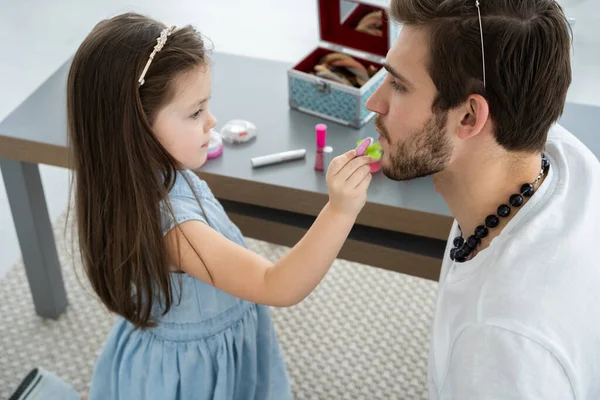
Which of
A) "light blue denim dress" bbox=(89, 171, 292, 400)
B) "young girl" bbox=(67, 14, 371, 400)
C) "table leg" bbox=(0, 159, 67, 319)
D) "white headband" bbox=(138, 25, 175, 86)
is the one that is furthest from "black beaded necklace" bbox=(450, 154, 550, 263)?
"table leg" bbox=(0, 159, 67, 319)

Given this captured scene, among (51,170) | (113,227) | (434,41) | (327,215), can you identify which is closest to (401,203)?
(327,215)

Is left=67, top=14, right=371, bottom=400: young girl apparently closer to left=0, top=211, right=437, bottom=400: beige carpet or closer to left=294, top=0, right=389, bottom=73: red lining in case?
left=0, top=211, right=437, bottom=400: beige carpet

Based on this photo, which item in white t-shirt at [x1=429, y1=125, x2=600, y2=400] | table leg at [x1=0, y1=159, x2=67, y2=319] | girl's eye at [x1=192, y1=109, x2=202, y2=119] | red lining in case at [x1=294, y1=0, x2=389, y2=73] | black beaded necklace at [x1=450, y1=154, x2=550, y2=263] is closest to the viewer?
white t-shirt at [x1=429, y1=125, x2=600, y2=400]

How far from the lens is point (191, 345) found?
1.46 m

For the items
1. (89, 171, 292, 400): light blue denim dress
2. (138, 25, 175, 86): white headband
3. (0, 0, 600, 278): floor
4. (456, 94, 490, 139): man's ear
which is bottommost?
(0, 0, 600, 278): floor

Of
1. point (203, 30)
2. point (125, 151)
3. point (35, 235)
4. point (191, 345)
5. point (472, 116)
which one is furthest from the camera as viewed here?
point (203, 30)

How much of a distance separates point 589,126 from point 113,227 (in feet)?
3.60

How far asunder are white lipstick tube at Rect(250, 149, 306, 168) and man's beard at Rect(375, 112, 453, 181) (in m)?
0.40

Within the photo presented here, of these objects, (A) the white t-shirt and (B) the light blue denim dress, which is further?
(B) the light blue denim dress

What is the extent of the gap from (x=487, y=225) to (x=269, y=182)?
1.75ft

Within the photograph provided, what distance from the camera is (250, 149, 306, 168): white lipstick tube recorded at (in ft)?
5.41

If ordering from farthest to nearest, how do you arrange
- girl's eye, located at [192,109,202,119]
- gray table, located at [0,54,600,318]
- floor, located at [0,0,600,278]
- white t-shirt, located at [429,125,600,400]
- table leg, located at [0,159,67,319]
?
1. floor, located at [0,0,600,278]
2. table leg, located at [0,159,67,319]
3. gray table, located at [0,54,600,318]
4. girl's eye, located at [192,109,202,119]
5. white t-shirt, located at [429,125,600,400]

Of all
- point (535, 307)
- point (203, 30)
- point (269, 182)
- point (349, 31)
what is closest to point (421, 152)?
point (535, 307)

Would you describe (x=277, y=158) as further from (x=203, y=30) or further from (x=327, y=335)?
(x=203, y=30)
